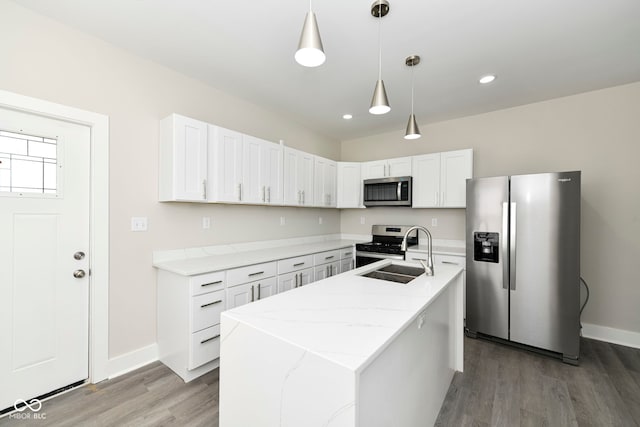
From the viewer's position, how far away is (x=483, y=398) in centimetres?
200

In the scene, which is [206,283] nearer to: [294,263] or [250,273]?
[250,273]

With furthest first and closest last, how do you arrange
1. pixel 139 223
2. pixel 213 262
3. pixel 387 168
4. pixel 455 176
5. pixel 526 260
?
pixel 387 168 < pixel 455 176 < pixel 526 260 < pixel 213 262 < pixel 139 223

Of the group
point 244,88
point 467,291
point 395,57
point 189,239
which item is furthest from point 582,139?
point 189,239

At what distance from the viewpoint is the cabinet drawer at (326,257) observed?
3428 millimetres

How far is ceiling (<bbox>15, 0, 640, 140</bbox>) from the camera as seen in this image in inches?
71.2

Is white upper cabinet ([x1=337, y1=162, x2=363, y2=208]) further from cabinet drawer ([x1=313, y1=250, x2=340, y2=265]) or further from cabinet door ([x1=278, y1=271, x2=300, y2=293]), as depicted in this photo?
cabinet door ([x1=278, y1=271, x2=300, y2=293])

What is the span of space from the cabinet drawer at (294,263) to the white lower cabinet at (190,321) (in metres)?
0.73

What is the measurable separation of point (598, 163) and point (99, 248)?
505 centimetres

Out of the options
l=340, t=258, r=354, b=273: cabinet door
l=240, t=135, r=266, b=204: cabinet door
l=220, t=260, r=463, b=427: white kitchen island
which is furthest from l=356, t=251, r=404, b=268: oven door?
l=220, t=260, r=463, b=427: white kitchen island

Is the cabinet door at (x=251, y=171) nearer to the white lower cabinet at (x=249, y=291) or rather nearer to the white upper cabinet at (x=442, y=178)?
the white lower cabinet at (x=249, y=291)

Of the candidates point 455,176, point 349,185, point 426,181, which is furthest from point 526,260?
point 349,185

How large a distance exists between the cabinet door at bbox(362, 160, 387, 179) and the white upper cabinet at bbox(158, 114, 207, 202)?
255 centimetres

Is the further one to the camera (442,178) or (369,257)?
(369,257)

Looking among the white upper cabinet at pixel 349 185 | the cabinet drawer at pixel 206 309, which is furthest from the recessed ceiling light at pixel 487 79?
the cabinet drawer at pixel 206 309
